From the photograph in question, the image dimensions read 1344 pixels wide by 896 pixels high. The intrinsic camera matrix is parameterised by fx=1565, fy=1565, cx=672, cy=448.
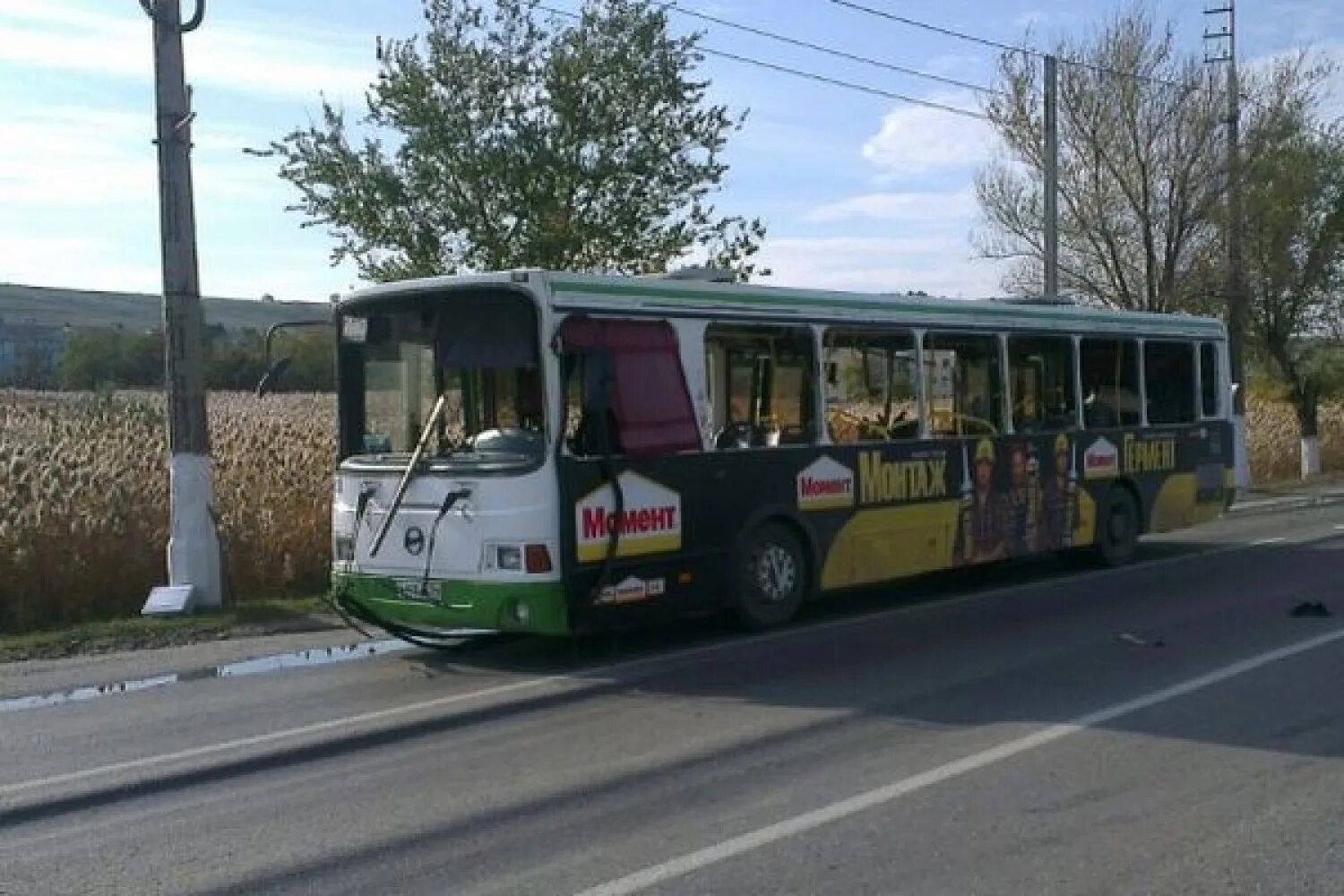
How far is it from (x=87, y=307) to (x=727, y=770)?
49.8 meters

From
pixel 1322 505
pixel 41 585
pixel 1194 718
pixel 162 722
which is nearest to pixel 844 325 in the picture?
pixel 1194 718

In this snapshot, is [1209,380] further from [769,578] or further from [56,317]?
[56,317]

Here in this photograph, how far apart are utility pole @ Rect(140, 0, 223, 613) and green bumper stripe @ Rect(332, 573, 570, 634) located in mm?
3393

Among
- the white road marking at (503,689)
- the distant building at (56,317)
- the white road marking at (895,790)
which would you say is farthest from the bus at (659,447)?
the distant building at (56,317)

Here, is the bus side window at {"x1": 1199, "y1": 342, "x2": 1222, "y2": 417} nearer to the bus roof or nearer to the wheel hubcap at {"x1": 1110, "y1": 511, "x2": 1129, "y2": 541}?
the bus roof

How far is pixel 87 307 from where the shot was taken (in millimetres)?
52781

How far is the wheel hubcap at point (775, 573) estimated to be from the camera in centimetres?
1205

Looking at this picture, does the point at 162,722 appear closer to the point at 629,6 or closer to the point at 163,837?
the point at 163,837

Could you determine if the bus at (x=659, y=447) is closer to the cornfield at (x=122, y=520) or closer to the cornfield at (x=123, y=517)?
the cornfield at (x=122, y=520)

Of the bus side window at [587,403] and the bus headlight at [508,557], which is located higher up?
the bus side window at [587,403]

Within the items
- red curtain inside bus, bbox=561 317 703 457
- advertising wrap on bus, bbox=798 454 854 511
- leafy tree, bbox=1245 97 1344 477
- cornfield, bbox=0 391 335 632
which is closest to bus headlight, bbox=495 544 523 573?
red curtain inside bus, bbox=561 317 703 457

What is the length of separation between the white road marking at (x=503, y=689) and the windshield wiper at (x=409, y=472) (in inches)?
63.0

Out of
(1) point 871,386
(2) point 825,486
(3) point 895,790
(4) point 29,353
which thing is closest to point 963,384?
(1) point 871,386

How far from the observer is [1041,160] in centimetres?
3141
